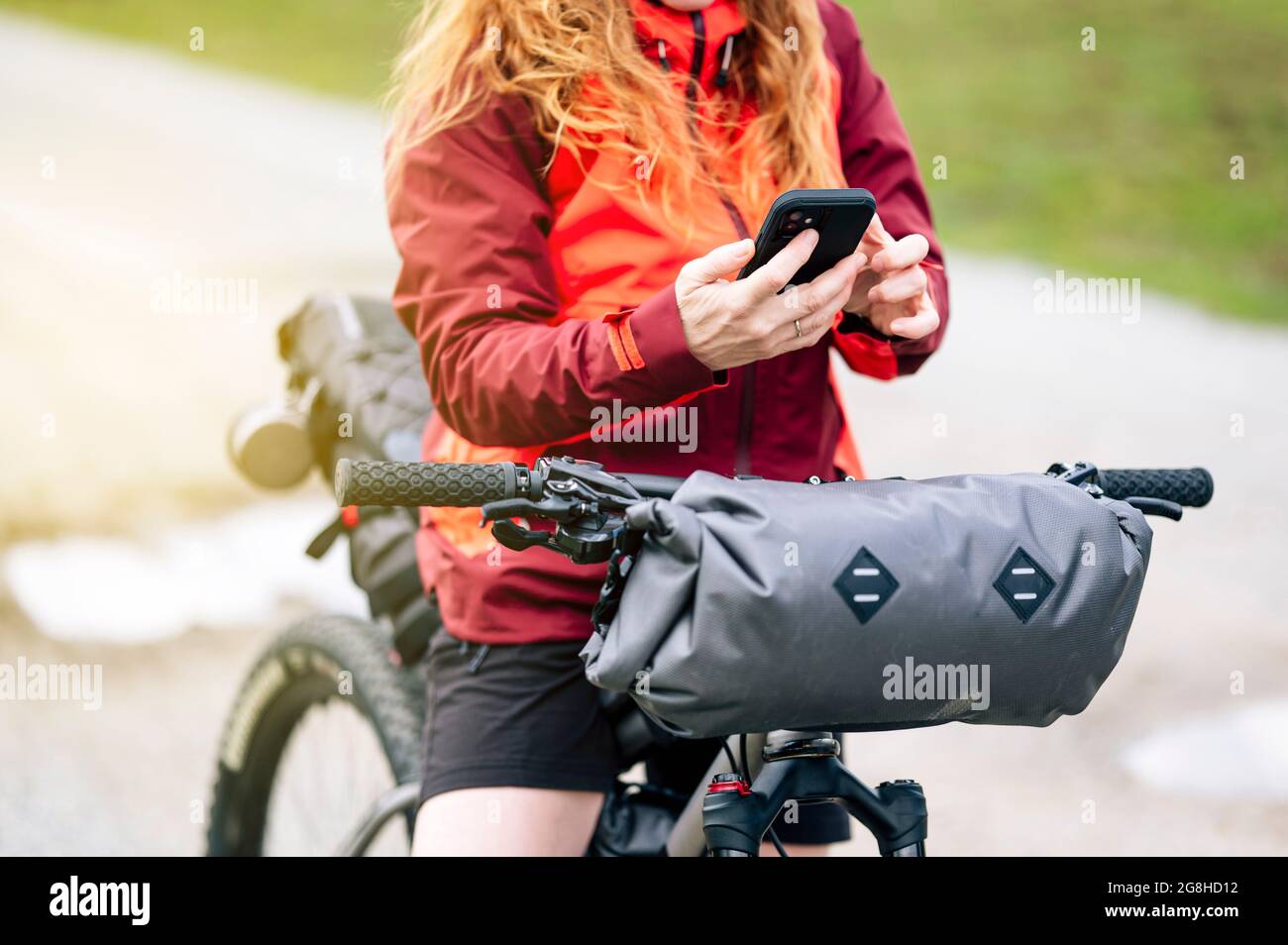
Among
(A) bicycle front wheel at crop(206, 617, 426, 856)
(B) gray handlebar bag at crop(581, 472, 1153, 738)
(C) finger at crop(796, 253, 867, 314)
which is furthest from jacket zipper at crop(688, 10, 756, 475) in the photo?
(A) bicycle front wheel at crop(206, 617, 426, 856)

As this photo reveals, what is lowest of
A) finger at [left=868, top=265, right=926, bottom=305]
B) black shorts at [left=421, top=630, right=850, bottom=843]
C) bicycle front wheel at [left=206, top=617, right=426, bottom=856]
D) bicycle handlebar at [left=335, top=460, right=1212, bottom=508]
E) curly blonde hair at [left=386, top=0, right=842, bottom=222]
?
bicycle front wheel at [left=206, top=617, right=426, bottom=856]

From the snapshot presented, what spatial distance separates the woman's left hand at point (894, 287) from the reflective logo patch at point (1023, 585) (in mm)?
421

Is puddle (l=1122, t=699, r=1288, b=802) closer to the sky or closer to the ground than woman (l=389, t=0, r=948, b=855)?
closer to the ground

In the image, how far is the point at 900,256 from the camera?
6.04 ft

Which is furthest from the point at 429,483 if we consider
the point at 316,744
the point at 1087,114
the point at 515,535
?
the point at 1087,114

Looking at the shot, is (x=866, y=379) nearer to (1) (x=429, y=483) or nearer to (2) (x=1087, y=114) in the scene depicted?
(2) (x=1087, y=114)

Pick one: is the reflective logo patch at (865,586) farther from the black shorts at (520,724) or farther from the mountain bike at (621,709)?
the black shorts at (520,724)

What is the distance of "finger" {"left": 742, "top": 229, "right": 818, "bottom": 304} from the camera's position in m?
1.64

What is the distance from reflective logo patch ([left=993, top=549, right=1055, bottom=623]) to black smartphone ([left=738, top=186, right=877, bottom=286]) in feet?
1.24

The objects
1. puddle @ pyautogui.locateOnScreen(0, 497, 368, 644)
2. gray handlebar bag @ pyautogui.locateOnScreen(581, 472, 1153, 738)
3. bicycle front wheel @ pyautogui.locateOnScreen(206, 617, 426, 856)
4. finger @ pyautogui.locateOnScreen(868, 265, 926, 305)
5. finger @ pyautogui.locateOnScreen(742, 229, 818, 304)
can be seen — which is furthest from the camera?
puddle @ pyautogui.locateOnScreen(0, 497, 368, 644)

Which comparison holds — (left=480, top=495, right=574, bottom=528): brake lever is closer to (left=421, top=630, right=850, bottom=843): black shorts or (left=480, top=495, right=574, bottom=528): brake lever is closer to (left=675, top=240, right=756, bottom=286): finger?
(left=675, top=240, right=756, bottom=286): finger

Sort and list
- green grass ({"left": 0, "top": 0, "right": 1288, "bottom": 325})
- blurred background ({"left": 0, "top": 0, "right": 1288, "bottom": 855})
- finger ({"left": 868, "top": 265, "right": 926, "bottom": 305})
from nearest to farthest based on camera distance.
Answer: finger ({"left": 868, "top": 265, "right": 926, "bottom": 305}) < blurred background ({"left": 0, "top": 0, "right": 1288, "bottom": 855}) < green grass ({"left": 0, "top": 0, "right": 1288, "bottom": 325})

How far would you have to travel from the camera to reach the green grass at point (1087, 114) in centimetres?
902

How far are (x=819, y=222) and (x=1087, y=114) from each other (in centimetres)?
1006
